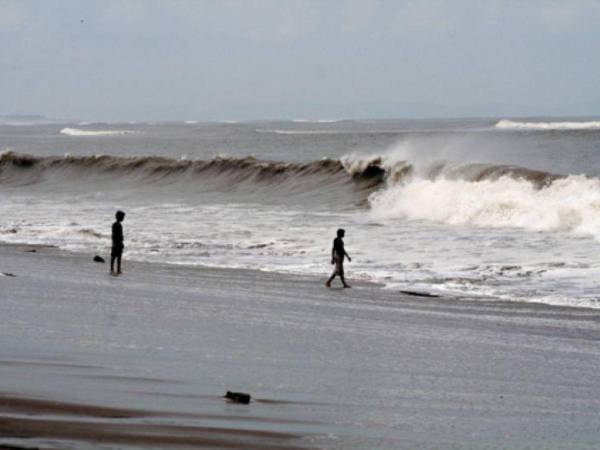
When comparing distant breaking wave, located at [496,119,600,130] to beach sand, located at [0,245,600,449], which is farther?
distant breaking wave, located at [496,119,600,130]

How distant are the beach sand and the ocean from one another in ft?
7.55

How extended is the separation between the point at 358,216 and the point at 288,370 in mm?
20426

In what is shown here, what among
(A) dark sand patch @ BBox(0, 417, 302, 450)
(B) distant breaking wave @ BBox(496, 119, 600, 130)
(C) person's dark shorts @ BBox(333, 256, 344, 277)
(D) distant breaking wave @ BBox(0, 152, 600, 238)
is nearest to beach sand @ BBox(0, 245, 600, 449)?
(A) dark sand patch @ BBox(0, 417, 302, 450)

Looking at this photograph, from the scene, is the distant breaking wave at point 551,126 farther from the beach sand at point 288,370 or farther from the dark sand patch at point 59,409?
the dark sand patch at point 59,409

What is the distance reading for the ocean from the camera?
54.2 ft

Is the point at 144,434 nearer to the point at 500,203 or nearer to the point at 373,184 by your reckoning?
the point at 500,203

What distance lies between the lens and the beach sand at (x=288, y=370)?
6.42 m

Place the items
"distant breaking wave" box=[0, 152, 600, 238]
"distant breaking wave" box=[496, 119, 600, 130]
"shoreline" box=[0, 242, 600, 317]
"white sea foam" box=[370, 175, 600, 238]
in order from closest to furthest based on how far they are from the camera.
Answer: "shoreline" box=[0, 242, 600, 317], "white sea foam" box=[370, 175, 600, 238], "distant breaking wave" box=[0, 152, 600, 238], "distant breaking wave" box=[496, 119, 600, 130]

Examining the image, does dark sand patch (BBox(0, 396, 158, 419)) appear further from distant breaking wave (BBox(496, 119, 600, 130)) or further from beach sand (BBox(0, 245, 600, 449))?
distant breaking wave (BBox(496, 119, 600, 130))

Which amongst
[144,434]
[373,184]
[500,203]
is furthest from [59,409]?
[373,184]

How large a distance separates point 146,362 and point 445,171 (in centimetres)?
2662

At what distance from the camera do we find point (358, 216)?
2883cm

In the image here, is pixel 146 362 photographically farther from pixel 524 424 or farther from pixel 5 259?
pixel 5 259

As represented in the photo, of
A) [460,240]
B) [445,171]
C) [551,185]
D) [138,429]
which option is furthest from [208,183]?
[138,429]
